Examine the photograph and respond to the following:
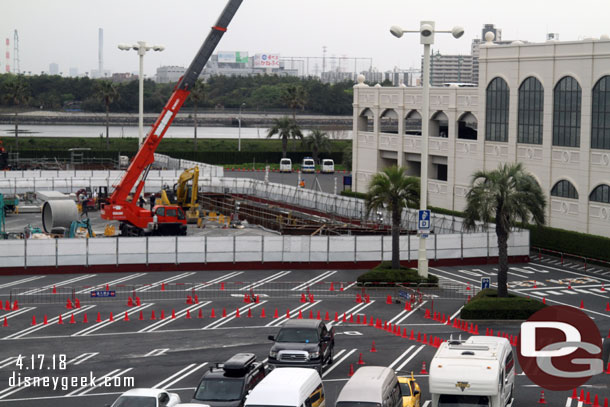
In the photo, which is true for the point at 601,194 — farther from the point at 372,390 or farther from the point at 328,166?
the point at 328,166

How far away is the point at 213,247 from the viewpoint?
2095 inches

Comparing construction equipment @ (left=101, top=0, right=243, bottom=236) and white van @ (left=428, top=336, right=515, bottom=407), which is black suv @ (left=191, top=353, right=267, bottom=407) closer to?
white van @ (left=428, top=336, right=515, bottom=407)

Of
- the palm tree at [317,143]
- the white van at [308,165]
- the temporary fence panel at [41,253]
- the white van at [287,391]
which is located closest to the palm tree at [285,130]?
the palm tree at [317,143]

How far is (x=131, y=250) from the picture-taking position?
52.1 metres

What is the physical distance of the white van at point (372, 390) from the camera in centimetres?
2380

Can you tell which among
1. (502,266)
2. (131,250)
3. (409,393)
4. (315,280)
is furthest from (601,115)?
(409,393)

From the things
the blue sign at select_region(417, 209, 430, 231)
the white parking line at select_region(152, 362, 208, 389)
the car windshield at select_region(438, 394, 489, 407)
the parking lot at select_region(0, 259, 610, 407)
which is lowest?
the white parking line at select_region(152, 362, 208, 389)

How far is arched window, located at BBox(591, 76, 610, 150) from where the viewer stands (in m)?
58.9

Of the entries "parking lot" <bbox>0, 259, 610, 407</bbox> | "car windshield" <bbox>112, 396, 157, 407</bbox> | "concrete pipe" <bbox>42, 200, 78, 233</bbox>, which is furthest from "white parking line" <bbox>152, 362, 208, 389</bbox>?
"concrete pipe" <bbox>42, 200, 78, 233</bbox>

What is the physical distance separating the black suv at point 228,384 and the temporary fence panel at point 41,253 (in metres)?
26.7

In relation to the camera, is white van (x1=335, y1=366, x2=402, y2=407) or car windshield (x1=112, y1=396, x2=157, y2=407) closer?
white van (x1=335, y1=366, x2=402, y2=407)

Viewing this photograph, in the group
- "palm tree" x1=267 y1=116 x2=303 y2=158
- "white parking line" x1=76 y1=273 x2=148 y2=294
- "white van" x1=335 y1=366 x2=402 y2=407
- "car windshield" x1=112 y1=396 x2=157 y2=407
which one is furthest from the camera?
"palm tree" x1=267 y1=116 x2=303 y2=158

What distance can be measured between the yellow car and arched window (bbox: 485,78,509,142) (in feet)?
144

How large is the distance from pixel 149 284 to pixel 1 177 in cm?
4613
